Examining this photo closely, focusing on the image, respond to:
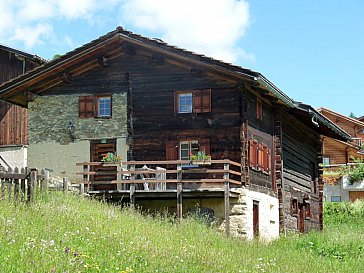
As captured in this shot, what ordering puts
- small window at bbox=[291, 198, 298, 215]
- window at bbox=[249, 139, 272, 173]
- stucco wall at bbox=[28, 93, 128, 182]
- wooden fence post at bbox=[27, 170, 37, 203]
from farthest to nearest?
small window at bbox=[291, 198, 298, 215]
stucco wall at bbox=[28, 93, 128, 182]
window at bbox=[249, 139, 272, 173]
wooden fence post at bbox=[27, 170, 37, 203]

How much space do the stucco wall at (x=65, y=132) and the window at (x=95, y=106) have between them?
191 millimetres

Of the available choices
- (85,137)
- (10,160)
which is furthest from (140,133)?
(10,160)

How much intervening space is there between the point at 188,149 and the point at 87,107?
4.18m

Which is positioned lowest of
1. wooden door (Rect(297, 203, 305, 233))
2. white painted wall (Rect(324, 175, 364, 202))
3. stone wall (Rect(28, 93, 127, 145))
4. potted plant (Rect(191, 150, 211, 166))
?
wooden door (Rect(297, 203, 305, 233))

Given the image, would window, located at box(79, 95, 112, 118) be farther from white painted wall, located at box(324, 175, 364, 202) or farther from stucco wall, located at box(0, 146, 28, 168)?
white painted wall, located at box(324, 175, 364, 202)

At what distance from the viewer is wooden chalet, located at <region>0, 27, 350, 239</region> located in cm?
2295

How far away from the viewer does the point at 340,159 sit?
2160 inches

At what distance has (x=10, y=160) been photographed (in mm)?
31703

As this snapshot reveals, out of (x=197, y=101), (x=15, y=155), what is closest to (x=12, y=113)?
(x=15, y=155)

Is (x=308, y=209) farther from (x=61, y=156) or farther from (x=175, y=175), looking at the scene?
(x=61, y=156)

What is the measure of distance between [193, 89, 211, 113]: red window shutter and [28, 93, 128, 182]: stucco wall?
8.79 ft

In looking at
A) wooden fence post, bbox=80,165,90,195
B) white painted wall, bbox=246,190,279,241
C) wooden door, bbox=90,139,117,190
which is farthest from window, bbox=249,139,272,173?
wooden fence post, bbox=80,165,90,195

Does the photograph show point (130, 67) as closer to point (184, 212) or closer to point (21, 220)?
point (184, 212)

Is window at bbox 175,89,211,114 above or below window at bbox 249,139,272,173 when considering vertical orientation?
above
